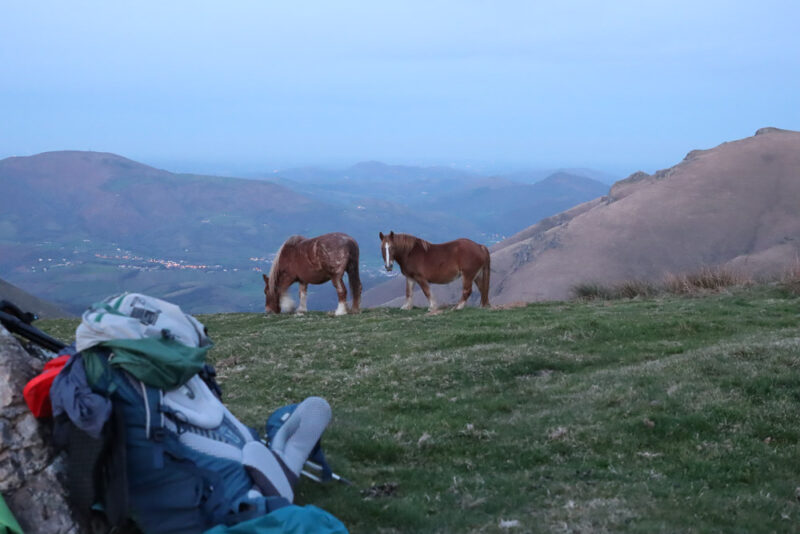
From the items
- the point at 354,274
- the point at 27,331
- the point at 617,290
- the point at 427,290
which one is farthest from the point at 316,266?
the point at 27,331

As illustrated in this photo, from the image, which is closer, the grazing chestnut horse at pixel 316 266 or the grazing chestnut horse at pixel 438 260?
the grazing chestnut horse at pixel 438 260

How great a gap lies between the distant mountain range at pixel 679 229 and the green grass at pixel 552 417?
21169 mm

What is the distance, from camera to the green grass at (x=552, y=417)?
6.66m

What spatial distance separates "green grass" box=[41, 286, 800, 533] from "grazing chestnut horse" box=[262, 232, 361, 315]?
17.5ft

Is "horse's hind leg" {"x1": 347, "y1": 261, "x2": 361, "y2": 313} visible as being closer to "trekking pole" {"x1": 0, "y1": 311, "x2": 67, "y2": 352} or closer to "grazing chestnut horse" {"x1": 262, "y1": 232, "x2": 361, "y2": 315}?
"grazing chestnut horse" {"x1": 262, "y1": 232, "x2": 361, "y2": 315}

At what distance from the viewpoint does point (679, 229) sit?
42.7m

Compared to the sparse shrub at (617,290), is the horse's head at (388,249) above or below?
above

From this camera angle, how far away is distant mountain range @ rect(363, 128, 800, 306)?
39062mm

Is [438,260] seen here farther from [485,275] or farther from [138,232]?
[138,232]

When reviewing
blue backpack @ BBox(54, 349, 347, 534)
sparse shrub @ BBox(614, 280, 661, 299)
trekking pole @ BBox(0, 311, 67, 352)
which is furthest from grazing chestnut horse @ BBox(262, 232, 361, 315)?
blue backpack @ BBox(54, 349, 347, 534)

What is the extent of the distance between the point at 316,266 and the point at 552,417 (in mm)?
14378

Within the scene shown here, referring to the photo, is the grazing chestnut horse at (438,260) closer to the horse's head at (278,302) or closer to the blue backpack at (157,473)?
the horse's head at (278,302)

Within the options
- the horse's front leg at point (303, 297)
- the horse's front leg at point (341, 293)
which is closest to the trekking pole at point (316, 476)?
the horse's front leg at point (341, 293)

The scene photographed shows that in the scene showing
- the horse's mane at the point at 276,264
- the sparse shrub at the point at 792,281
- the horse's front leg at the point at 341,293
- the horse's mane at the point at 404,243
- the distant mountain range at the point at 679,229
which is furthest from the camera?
the distant mountain range at the point at 679,229
